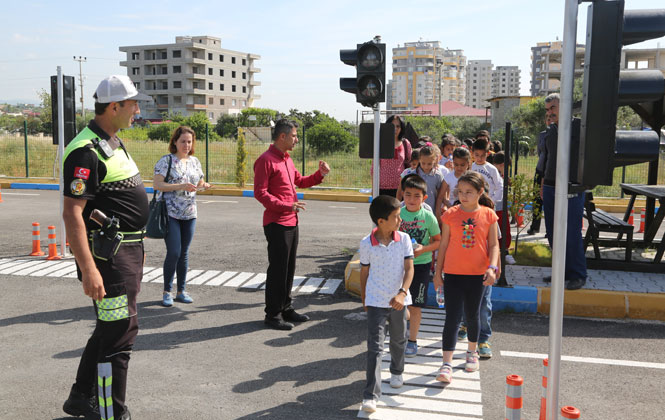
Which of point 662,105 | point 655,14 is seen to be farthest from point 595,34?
point 662,105

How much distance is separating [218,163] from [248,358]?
56.5ft

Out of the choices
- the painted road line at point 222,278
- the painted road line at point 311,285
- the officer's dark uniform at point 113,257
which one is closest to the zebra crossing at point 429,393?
the officer's dark uniform at point 113,257

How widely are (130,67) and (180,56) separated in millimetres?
9848

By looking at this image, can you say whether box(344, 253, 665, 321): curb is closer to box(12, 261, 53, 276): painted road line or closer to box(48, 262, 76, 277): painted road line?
box(48, 262, 76, 277): painted road line

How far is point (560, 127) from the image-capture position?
3.04 m

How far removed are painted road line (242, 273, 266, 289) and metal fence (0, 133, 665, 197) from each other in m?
12.3

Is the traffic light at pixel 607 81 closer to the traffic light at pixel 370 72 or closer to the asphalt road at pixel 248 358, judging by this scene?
the asphalt road at pixel 248 358

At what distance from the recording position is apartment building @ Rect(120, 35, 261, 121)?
97812 millimetres

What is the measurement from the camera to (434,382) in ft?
15.2

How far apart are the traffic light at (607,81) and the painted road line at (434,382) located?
83.5 inches

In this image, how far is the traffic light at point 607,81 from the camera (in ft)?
9.37

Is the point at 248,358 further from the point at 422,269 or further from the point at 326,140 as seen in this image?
the point at 326,140

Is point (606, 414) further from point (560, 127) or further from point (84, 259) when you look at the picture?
point (84, 259)

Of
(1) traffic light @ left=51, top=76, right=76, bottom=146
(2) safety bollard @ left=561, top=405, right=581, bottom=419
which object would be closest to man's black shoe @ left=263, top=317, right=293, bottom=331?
(2) safety bollard @ left=561, top=405, right=581, bottom=419
